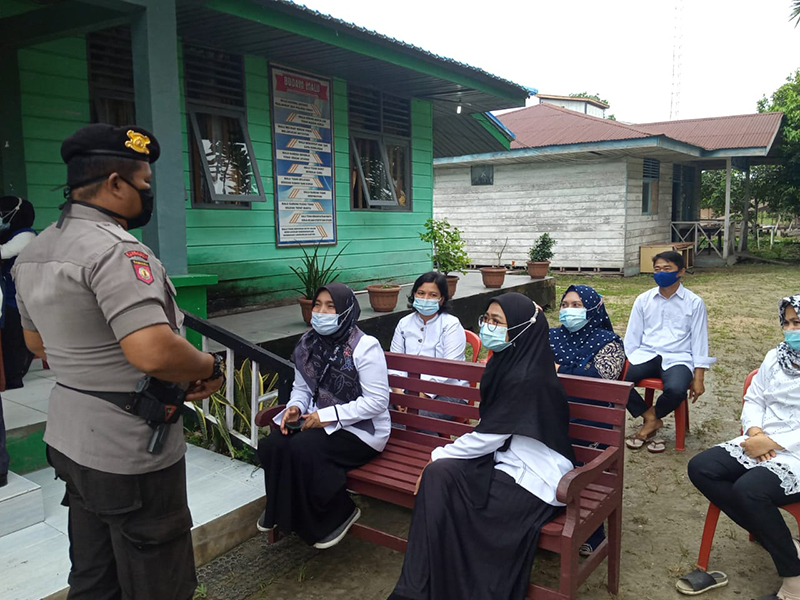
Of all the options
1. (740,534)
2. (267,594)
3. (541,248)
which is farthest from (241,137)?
(541,248)

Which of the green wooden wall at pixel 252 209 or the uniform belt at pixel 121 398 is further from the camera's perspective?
the green wooden wall at pixel 252 209

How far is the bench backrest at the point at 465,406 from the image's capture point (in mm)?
2801

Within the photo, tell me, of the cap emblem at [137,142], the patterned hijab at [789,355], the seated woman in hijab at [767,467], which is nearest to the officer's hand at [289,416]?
the cap emblem at [137,142]

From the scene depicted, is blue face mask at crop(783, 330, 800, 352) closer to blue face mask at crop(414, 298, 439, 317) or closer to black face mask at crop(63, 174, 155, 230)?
blue face mask at crop(414, 298, 439, 317)

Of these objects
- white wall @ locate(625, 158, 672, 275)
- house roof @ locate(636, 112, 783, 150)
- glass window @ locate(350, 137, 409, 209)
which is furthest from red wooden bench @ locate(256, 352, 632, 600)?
house roof @ locate(636, 112, 783, 150)

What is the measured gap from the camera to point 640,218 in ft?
50.6

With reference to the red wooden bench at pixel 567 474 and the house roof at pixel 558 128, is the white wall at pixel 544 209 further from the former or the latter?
the red wooden bench at pixel 567 474

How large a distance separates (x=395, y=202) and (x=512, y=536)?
22.6ft

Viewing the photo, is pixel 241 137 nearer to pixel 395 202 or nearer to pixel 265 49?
pixel 265 49

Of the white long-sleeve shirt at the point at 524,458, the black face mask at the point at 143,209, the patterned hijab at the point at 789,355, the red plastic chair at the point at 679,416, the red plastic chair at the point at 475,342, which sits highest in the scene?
the black face mask at the point at 143,209

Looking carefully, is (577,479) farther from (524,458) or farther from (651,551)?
(651,551)

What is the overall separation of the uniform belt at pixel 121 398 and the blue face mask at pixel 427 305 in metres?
2.67

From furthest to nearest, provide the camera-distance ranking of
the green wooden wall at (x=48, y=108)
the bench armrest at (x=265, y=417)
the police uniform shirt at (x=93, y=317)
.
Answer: the green wooden wall at (x=48, y=108), the bench armrest at (x=265, y=417), the police uniform shirt at (x=93, y=317)

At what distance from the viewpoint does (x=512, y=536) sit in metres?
2.43
